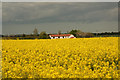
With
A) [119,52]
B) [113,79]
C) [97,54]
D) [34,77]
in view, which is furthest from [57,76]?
[119,52]

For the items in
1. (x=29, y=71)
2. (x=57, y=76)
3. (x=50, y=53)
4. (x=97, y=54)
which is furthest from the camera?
(x=50, y=53)

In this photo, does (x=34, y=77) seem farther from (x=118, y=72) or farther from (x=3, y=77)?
(x=118, y=72)

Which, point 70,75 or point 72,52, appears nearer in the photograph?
point 70,75

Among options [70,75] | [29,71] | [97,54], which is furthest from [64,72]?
[97,54]

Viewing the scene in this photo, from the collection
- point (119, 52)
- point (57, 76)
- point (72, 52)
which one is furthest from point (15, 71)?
point (119, 52)

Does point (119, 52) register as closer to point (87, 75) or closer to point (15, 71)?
point (87, 75)

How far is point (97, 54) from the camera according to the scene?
21.3 feet

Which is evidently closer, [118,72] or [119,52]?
[118,72]

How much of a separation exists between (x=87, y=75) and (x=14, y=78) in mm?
1753

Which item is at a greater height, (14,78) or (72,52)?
(72,52)

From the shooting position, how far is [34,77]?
403 centimetres

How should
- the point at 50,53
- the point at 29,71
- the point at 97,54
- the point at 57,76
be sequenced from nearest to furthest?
the point at 57,76 < the point at 29,71 < the point at 97,54 < the point at 50,53

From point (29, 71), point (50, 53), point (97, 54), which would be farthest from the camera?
point (50, 53)

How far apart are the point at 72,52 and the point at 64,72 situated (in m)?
2.89
